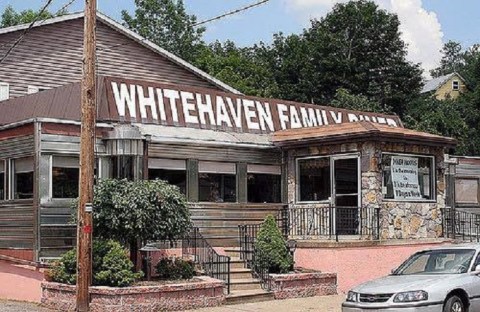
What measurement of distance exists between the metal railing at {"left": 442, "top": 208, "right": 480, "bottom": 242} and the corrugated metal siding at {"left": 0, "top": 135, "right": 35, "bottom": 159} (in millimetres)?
10998

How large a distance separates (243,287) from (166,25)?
4645cm

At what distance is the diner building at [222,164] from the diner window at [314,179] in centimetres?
3

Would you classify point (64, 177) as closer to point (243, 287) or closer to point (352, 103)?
point (243, 287)

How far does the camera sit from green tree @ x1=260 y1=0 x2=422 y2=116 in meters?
54.4

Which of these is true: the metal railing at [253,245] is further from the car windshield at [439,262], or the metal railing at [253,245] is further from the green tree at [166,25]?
the green tree at [166,25]

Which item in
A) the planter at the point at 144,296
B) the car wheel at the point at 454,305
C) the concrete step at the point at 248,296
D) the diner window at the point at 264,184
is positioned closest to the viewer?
the car wheel at the point at 454,305

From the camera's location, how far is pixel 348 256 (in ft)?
62.3

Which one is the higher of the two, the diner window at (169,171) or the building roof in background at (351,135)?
the building roof in background at (351,135)

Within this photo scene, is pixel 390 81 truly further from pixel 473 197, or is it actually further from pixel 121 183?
pixel 121 183

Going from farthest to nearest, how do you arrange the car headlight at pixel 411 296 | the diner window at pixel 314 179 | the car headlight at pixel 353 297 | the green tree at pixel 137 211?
the diner window at pixel 314 179, the green tree at pixel 137 211, the car headlight at pixel 353 297, the car headlight at pixel 411 296

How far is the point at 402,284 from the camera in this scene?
42.5 ft

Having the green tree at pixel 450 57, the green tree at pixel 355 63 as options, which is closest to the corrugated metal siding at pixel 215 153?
the green tree at pixel 355 63

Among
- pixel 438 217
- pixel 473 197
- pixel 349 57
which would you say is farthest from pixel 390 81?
pixel 438 217

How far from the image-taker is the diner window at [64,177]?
17.7m
